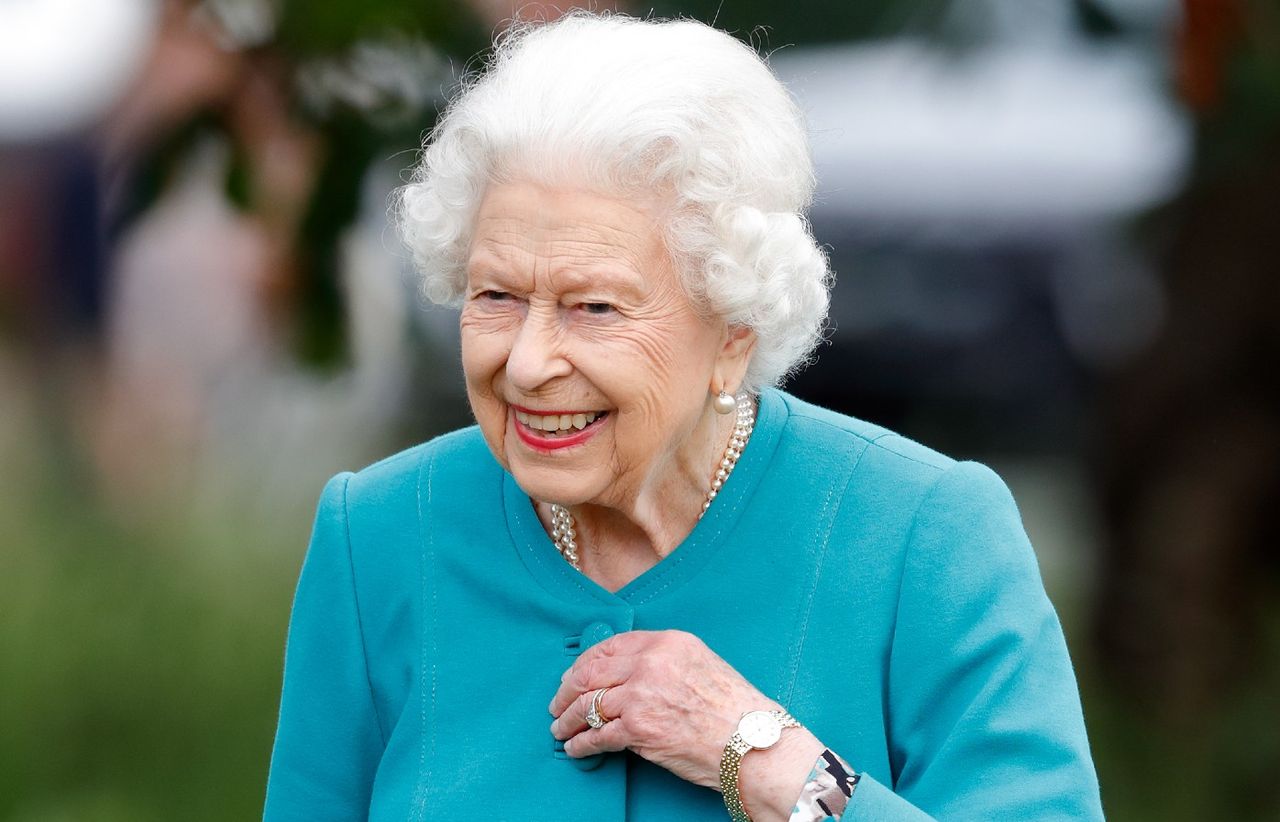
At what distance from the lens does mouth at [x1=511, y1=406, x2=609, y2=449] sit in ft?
7.04

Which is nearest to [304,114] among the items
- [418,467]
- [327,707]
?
[418,467]

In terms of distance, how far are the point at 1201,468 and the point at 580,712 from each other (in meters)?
3.55

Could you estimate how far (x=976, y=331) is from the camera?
32.1 ft

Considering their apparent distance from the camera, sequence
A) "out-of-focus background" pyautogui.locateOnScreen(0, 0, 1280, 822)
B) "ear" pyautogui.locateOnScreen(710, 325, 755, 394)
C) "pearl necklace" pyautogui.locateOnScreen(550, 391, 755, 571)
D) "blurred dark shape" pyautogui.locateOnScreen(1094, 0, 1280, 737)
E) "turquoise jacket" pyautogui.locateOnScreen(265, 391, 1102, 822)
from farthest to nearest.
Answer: "blurred dark shape" pyautogui.locateOnScreen(1094, 0, 1280, 737)
"out-of-focus background" pyautogui.locateOnScreen(0, 0, 1280, 822)
"pearl necklace" pyautogui.locateOnScreen(550, 391, 755, 571)
"ear" pyautogui.locateOnScreen(710, 325, 755, 394)
"turquoise jacket" pyautogui.locateOnScreen(265, 391, 1102, 822)

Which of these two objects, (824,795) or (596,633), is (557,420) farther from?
(824,795)

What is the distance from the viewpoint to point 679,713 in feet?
6.91

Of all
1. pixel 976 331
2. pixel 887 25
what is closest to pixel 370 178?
pixel 887 25

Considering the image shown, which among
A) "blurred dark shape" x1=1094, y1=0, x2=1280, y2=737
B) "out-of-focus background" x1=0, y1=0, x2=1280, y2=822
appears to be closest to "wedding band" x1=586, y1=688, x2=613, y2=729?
"out-of-focus background" x1=0, y1=0, x2=1280, y2=822

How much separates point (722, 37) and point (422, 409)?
5310 millimetres

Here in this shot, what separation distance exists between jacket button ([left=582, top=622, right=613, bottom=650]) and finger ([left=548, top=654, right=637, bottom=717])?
44mm

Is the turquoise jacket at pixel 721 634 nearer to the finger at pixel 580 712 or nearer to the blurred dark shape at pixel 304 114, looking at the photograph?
the finger at pixel 580 712

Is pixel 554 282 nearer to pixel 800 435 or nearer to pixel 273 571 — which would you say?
pixel 800 435

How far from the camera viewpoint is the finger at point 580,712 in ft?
7.11

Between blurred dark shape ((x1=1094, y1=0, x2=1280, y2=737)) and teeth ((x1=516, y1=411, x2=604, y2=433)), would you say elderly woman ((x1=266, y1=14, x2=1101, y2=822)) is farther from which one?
blurred dark shape ((x1=1094, y1=0, x2=1280, y2=737))
